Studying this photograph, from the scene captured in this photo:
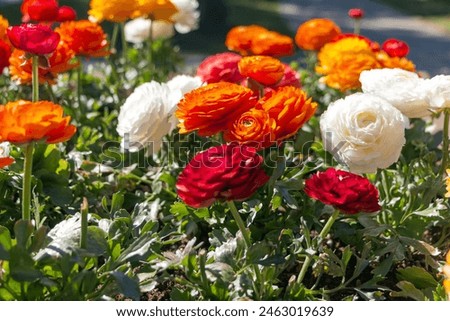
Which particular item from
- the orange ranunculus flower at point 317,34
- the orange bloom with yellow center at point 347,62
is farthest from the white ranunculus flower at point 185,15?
the orange bloom with yellow center at point 347,62

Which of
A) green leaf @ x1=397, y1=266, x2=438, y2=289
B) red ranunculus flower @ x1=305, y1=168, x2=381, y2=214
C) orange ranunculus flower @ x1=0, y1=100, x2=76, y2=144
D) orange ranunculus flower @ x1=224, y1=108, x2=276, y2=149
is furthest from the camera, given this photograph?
green leaf @ x1=397, y1=266, x2=438, y2=289

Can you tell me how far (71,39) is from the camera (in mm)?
2799

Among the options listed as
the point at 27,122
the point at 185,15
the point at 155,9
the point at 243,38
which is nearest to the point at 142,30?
the point at 185,15

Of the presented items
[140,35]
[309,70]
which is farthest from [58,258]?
[309,70]

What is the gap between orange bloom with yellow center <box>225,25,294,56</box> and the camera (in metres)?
2.97

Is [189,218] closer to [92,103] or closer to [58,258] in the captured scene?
[58,258]

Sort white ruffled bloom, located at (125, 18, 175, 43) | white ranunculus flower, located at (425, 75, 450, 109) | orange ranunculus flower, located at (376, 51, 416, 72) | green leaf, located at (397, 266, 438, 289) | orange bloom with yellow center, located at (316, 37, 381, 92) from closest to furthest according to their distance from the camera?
green leaf, located at (397, 266, 438, 289) < white ranunculus flower, located at (425, 75, 450, 109) < orange bloom with yellow center, located at (316, 37, 381, 92) < orange ranunculus flower, located at (376, 51, 416, 72) < white ruffled bloom, located at (125, 18, 175, 43)

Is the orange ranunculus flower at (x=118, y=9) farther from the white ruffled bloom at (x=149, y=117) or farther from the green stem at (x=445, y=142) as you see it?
the green stem at (x=445, y=142)

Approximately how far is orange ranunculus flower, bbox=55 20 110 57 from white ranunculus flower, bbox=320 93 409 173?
1057 millimetres

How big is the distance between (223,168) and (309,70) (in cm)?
237

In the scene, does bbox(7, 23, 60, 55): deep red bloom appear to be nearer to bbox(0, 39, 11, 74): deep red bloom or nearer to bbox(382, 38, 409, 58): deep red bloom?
bbox(0, 39, 11, 74): deep red bloom

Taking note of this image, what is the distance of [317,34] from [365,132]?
4.41 feet

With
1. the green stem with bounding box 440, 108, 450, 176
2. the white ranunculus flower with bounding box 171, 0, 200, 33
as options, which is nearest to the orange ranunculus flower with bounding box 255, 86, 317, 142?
the green stem with bounding box 440, 108, 450, 176

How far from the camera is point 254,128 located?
6.53 ft
